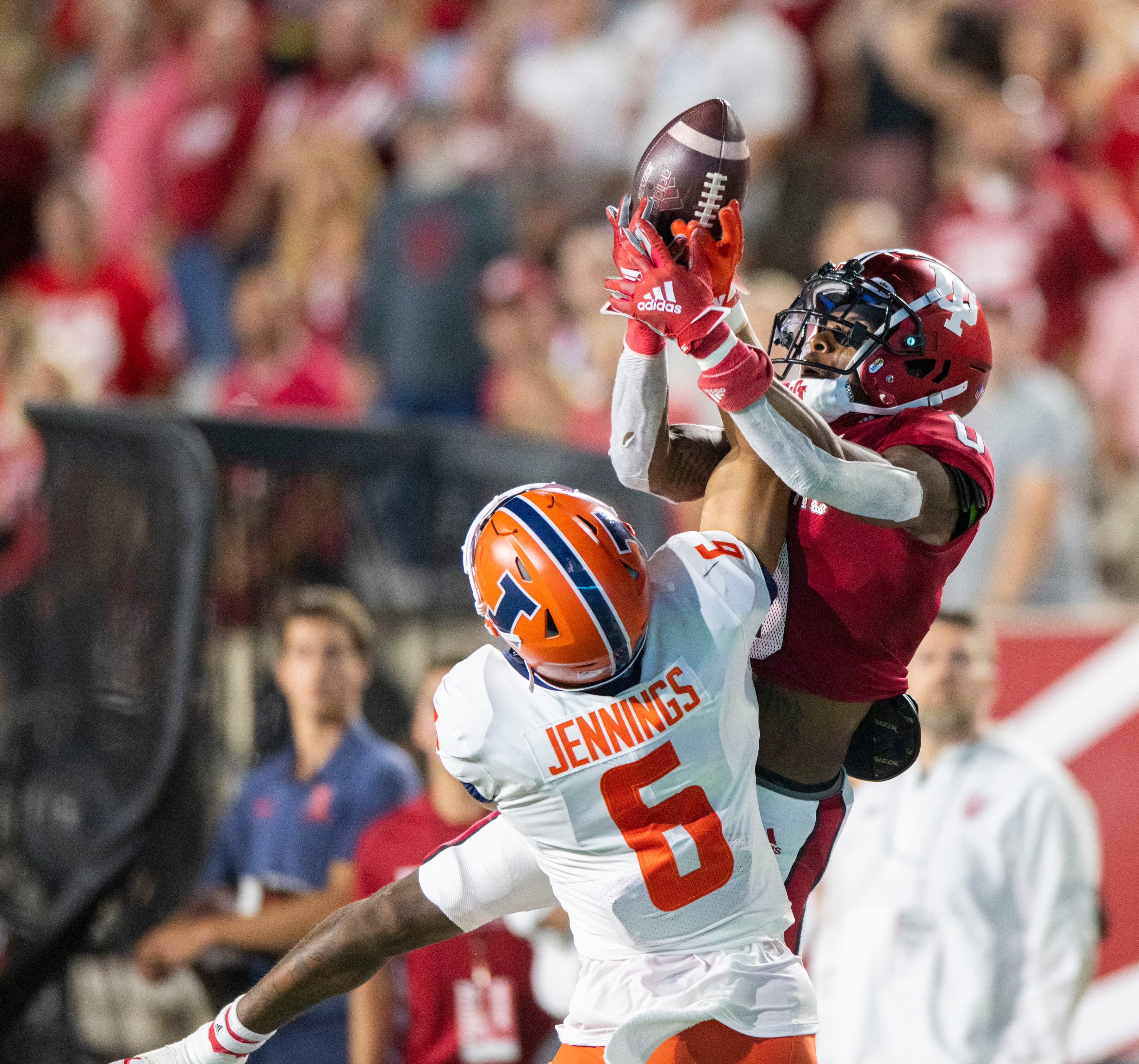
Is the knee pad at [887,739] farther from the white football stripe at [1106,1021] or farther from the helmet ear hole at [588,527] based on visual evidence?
the white football stripe at [1106,1021]

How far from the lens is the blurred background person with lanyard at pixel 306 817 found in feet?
17.0

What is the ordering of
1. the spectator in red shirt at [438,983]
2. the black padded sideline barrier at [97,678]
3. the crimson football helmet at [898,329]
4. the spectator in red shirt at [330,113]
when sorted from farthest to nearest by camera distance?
the spectator in red shirt at [330,113] < the black padded sideline barrier at [97,678] < the spectator in red shirt at [438,983] < the crimson football helmet at [898,329]

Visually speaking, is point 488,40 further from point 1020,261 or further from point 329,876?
point 329,876

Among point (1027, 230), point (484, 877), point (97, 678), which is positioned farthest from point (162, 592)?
point (1027, 230)

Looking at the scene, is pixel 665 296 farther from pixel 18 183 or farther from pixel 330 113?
pixel 18 183

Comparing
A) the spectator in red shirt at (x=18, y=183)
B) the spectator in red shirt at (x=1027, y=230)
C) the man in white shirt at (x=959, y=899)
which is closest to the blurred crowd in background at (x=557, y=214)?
the spectator in red shirt at (x=1027, y=230)

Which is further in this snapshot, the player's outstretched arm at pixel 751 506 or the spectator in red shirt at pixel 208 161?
the spectator in red shirt at pixel 208 161

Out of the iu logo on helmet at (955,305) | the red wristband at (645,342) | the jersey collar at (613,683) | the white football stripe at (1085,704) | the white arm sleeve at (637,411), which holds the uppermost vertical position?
the iu logo on helmet at (955,305)

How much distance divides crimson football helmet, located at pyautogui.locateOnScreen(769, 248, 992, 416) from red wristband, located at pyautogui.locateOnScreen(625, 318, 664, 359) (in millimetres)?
253

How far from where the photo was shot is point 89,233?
908cm

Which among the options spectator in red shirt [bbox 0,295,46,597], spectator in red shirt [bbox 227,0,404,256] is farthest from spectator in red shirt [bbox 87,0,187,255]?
spectator in red shirt [bbox 0,295,46,597]

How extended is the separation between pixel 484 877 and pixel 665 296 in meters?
1.23

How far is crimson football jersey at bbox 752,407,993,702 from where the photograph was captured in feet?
10.9

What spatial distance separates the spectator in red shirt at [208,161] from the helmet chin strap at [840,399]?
6.36 meters
